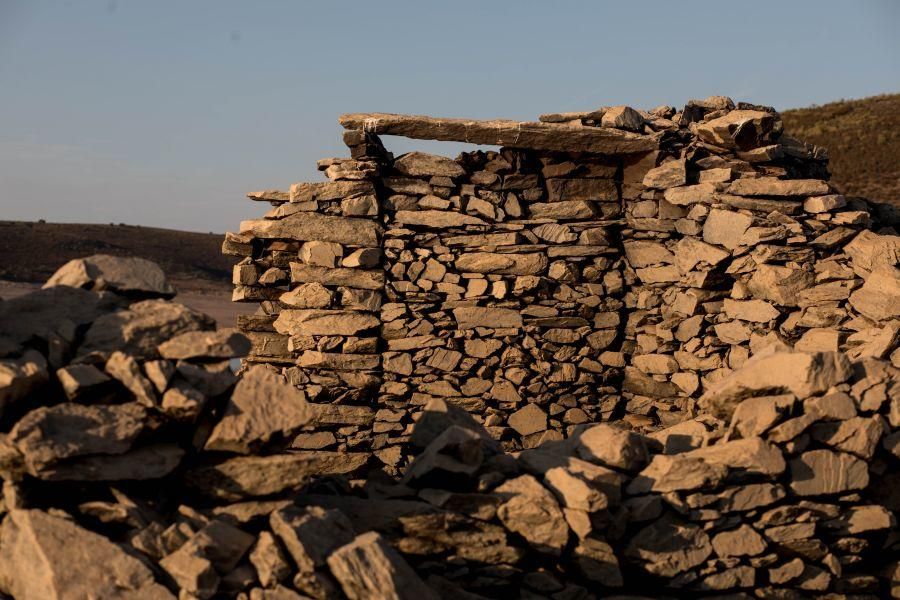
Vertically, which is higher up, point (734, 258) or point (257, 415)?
point (734, 258)

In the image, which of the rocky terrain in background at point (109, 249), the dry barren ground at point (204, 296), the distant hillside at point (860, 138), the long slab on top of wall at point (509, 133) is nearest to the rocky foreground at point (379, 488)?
the long slab on top of wall at point (509, 133)

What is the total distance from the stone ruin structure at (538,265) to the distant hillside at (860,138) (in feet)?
52.7

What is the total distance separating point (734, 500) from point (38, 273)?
27271 mm

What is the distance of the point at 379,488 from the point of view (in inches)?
213

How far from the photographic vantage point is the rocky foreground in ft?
13.9

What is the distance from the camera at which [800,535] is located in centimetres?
562

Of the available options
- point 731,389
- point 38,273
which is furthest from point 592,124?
point 38,273

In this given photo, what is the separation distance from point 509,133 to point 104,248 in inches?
1158

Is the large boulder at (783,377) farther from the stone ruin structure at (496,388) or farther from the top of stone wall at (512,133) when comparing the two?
the top of stone wall at (512,133)

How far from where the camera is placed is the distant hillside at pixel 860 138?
87.2 feet

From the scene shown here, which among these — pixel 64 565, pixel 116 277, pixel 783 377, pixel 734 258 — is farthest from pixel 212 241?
pixel 64 565

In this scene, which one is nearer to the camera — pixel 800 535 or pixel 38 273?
pixel 800 535

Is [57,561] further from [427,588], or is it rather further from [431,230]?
[431,230]

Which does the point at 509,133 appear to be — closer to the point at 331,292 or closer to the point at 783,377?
the point at 331,292
